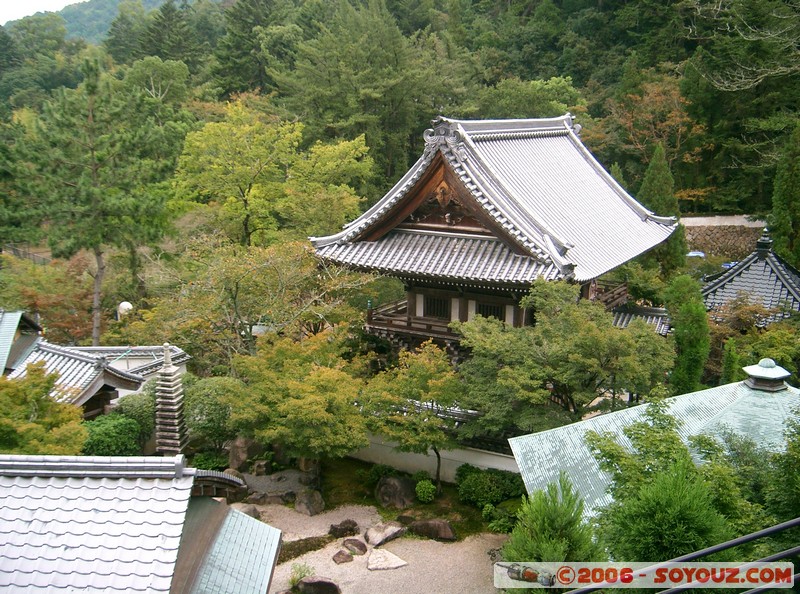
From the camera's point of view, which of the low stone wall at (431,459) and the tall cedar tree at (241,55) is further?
the tall cedar tree at (241,55)

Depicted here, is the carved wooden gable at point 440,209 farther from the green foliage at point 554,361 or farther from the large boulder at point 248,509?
the large boulder at point 248,509

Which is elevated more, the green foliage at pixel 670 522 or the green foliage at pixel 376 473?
the green foliage at pixel 376 473

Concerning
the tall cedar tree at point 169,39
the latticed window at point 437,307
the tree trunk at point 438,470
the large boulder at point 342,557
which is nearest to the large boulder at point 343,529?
the large boulder at point 342,557

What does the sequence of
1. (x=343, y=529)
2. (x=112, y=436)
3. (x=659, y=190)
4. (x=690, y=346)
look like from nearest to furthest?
(x=343, y=529), (x=112, y=436), (x=690, y=346), (x=659, y=190)

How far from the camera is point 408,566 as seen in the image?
13.8 m

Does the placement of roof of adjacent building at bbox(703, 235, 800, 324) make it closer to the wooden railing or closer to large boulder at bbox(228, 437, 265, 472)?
the wooden railing

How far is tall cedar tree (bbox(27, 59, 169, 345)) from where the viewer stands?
22.1m

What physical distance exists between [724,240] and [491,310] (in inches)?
904

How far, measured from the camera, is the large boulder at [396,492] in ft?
52.7

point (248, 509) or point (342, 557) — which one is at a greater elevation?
point (248, 509)

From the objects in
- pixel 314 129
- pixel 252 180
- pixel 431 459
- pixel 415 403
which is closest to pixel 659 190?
pixel 252 180

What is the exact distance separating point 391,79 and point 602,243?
68.5ft

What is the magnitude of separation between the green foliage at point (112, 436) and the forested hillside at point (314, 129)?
3680 mm

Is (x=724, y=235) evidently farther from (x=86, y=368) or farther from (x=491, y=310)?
(x=86, y=368)
